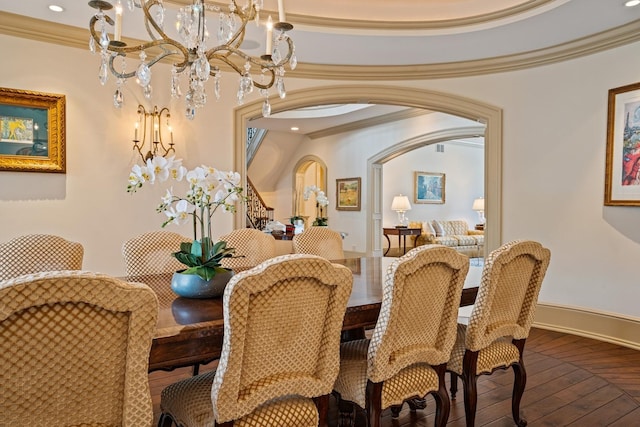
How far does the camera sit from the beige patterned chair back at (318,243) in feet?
11.1

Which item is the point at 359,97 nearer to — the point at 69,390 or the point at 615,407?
the point at 615,407

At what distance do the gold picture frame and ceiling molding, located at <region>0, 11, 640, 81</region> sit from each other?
0.49m

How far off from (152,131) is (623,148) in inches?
163

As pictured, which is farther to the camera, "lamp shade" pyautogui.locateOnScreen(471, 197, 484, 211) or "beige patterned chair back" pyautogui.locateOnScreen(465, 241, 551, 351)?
"lamp shade" pyautogui.locateOnScreen(471, 197, 484, 211)

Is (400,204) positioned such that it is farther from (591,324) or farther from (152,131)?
(152,131)

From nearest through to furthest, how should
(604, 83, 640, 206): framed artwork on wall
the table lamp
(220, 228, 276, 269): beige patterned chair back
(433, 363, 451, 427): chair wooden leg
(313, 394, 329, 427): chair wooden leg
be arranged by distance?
(313, 394, 329, 427): chair wooden leg → (433, 363, 451, 427): chair wooden leg → (220, 228, 276, 269): beige patterned chair back → (604, 83, 640, 206): framed artwork on wall → the table lamp

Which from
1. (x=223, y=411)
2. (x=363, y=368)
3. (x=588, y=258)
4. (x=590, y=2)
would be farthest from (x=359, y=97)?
(x=223, y=411)

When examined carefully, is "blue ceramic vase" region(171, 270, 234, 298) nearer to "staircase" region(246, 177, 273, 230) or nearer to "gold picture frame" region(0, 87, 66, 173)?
"gold picture frame" region(0, 87, 66, 173)

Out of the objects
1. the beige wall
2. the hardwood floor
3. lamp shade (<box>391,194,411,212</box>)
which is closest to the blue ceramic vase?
the hardwood floor

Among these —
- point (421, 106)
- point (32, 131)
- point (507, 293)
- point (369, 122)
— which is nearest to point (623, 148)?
point (421, 106)

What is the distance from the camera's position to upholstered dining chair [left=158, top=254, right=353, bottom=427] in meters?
1.35

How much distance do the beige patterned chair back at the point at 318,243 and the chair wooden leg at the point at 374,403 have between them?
167 cm

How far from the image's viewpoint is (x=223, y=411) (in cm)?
138

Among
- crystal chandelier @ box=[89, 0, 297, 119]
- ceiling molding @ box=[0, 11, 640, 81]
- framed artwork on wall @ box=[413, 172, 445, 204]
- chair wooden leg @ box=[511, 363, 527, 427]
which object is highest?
ceiling molding @ box=[0, 11, 640, 81]
